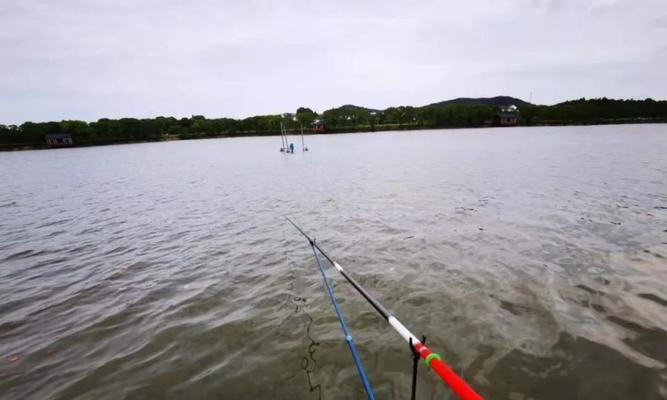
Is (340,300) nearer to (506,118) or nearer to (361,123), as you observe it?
(506,118)

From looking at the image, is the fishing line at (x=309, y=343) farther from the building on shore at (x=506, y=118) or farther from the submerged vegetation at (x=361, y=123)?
the building on shore at (x=506, y=118)

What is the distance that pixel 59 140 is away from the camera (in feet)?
421

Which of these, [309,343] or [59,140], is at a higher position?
[59,140]

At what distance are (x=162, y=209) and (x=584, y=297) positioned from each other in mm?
19105

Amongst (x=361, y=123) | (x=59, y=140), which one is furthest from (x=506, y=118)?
(x=59, y=140)

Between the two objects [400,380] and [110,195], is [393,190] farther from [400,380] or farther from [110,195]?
[110,195]

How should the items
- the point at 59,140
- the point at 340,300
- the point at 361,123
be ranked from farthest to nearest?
the point at 361,123
the point at 59,140
the point at 340,300

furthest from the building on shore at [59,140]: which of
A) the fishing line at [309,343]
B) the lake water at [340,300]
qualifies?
the fishing line at [309,343]

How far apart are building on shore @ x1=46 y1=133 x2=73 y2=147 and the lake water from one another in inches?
5792

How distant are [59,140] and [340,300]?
547 feet

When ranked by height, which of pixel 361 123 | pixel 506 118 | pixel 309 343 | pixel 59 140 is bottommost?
pixel 309 343

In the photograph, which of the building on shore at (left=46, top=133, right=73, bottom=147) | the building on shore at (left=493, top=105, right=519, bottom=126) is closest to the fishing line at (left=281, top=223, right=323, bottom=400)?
the building on shore at (left=46, top=133, right=73, bottom=147)

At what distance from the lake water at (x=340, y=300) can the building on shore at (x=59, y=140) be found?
147107mm

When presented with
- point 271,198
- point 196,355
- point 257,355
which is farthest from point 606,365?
point 271,198
